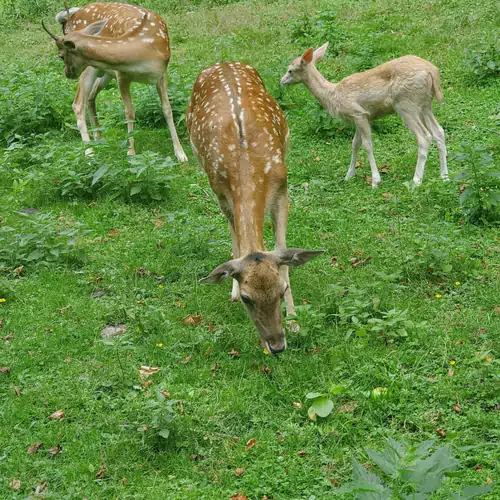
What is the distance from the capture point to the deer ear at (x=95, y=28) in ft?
32.1

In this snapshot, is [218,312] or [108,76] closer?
[218,312]

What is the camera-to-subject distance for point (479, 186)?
686 centimetres

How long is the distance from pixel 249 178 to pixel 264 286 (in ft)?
3.34

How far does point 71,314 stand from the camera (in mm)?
6148

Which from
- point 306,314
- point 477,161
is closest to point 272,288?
point 306,314

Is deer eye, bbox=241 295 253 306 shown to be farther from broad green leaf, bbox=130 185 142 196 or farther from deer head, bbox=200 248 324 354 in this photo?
broad green leaf, bbox=130 185 142 196

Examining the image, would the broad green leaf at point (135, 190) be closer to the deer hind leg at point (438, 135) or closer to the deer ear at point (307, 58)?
the deer ear at point (307, 58)

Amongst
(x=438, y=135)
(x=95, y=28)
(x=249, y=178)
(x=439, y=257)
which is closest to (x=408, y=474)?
(x=249, y=178)

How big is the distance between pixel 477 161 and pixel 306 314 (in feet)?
7.84

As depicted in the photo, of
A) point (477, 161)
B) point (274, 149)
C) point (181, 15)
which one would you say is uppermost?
point (274, 149)

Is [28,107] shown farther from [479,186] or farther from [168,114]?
[479,186]

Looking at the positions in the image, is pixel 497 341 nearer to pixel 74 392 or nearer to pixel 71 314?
pixel 74 392

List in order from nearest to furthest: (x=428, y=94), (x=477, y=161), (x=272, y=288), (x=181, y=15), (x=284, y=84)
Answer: (x=272, y=288) → (x=477, y=161) → (x=428, y=94) → (x=284, y=84) → (x=181, y=15)

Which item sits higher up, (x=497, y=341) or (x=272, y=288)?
(x=272, y=288)
